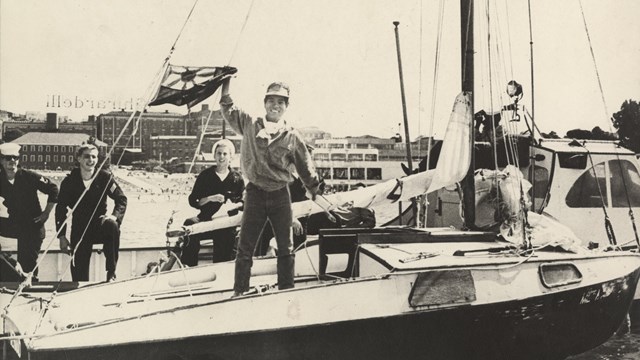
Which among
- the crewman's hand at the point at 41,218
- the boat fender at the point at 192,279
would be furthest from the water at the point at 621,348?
the crewman's hand at the point at 41,218

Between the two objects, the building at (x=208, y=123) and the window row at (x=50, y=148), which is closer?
the building at (x=208, y=123)

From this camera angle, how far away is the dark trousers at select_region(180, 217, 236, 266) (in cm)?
661

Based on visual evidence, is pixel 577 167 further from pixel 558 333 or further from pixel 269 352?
pixel 269 352

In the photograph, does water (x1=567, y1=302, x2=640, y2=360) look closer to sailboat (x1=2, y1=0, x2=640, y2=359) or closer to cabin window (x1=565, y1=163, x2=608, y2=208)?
sailboat (x1=2, y1=0, x2=640, y2=359)

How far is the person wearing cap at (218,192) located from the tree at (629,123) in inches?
265

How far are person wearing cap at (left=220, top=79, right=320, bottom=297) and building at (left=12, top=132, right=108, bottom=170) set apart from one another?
17.1 feet

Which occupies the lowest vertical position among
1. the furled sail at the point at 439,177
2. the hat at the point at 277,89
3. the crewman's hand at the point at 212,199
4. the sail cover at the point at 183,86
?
the crewman's hand at the point at 212,199

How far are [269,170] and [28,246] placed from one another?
3535 mm

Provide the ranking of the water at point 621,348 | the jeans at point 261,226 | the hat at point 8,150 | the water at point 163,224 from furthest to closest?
the water at point 163,224, the water at point 621,348, the hat at point 8,150, the jeans at point 261,226

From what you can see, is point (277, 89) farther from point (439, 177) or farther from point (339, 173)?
point (339, 173)

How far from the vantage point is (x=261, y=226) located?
15.0ft

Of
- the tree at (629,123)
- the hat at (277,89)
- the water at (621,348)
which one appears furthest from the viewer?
the tree at (629,123)

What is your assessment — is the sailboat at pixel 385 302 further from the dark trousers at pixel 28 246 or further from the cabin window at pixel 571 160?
the cabin window at pixel 571 160

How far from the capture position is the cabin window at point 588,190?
812cm
